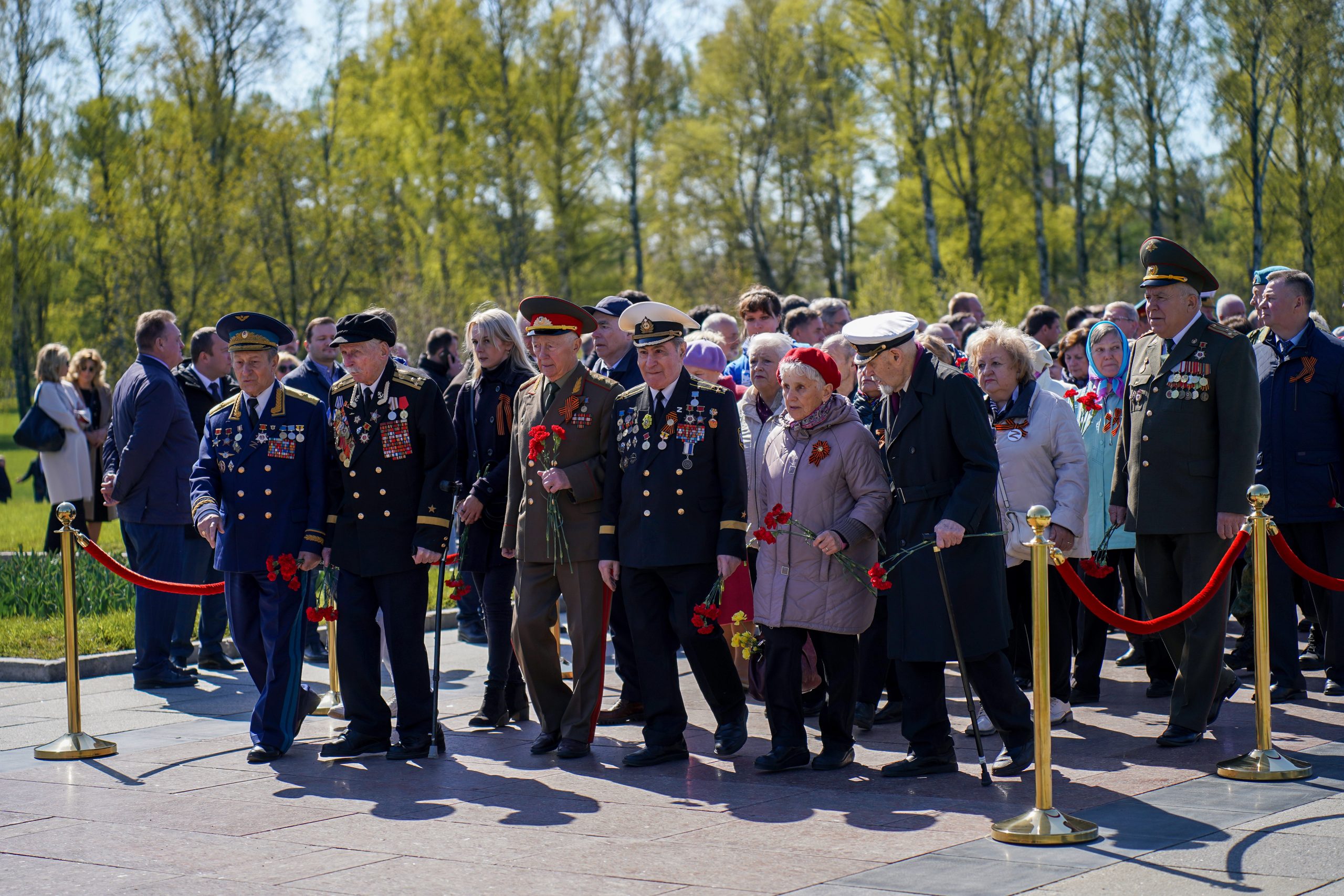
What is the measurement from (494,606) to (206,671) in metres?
3.18

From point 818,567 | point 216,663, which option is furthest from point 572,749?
point 216,663

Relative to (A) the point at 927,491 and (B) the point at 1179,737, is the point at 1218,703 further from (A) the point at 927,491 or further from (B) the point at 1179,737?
(A) the point at 927,491

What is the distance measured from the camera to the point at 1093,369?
951 centimetres

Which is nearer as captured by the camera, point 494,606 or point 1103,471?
point 494,606

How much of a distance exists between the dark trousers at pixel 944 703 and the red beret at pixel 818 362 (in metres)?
1.33

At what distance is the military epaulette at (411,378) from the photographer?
759 cm

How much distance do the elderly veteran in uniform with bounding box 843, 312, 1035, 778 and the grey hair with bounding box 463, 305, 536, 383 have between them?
2.17 meters

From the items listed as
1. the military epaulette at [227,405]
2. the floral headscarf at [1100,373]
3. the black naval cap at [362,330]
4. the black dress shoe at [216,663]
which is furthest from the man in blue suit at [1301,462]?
the black dress shoe at [216,663]

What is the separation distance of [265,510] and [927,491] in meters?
3.26

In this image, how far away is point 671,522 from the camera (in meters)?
7.12

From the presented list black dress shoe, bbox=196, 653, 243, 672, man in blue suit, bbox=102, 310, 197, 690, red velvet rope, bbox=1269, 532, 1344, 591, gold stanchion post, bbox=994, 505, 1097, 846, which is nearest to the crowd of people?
red velvet rope, bbox=1269, 532, 1344, 591

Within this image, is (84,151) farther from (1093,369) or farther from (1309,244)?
(1093,369)

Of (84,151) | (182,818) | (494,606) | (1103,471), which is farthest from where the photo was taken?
(84,151)

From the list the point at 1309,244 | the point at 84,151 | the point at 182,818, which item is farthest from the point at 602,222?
the point at 182,818
